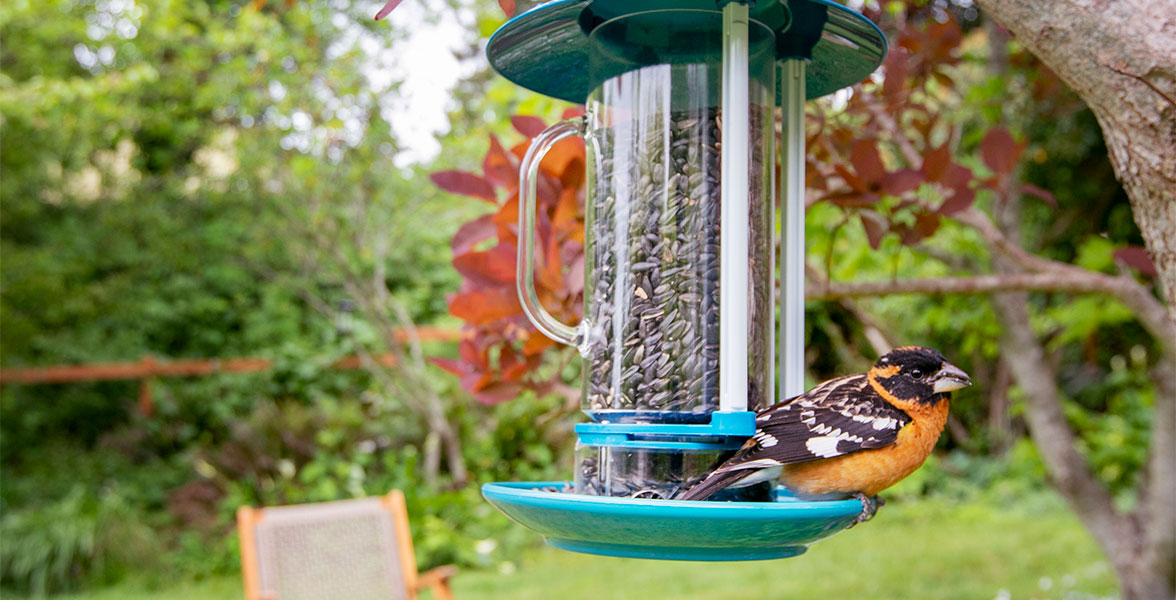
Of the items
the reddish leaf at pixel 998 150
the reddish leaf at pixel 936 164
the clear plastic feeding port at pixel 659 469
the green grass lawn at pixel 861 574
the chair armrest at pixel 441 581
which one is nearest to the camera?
the clear plastic feeding port at pixel 659 469

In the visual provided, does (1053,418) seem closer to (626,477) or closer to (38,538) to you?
(626,477)

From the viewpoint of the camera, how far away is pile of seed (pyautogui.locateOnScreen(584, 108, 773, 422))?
1.72 m

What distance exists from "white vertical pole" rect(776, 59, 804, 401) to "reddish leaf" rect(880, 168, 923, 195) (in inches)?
17.3

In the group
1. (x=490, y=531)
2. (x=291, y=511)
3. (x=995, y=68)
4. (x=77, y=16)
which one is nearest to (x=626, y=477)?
(x=995, y=68)

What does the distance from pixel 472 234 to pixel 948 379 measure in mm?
1077

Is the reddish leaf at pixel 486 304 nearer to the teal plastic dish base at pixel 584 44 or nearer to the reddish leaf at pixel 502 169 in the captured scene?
the reddish leaf at pixel 502 169

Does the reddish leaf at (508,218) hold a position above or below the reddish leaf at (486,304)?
above

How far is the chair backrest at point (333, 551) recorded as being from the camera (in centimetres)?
505

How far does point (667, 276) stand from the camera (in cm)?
175

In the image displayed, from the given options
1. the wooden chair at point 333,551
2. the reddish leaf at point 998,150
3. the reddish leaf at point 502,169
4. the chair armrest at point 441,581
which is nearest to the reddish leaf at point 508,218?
the reddish leaf at point 502,169

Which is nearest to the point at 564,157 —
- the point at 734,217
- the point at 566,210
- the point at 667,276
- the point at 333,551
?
the point at 566,210

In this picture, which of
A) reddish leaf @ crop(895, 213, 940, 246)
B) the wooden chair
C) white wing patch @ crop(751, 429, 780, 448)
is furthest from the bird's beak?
the wooden chair

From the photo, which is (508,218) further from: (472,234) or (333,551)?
(333,551)

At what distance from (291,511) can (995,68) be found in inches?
163
